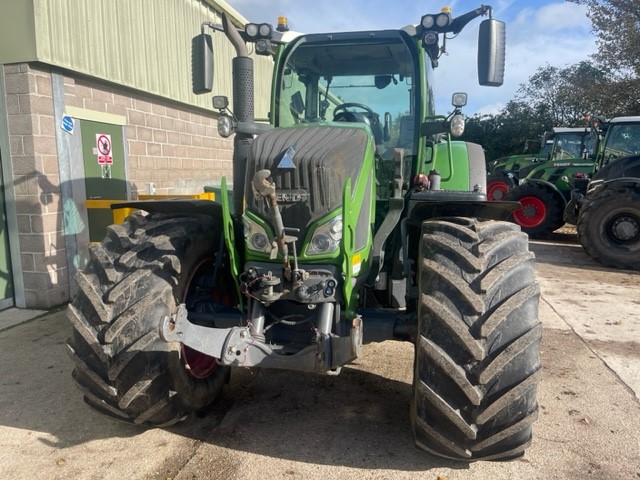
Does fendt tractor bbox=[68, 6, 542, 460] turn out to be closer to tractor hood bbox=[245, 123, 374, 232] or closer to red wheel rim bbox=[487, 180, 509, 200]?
tractor hood bbox=[245, 123, 374, 232]

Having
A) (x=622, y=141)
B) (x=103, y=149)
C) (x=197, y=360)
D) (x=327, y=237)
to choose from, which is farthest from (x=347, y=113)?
(x=622, y=141)

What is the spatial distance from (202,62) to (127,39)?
3.61 m

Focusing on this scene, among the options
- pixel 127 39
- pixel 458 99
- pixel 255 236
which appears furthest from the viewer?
pixel 127 39

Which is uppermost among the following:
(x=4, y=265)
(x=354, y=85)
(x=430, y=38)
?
(x=430, y=38)

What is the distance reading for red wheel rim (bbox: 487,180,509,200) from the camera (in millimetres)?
13458

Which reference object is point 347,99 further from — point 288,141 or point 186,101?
point 186,101

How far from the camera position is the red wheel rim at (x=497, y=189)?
13.5 meters

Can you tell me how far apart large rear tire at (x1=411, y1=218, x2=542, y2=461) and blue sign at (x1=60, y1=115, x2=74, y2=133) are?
4607 millimetres

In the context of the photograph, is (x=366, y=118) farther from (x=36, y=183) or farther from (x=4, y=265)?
(x=4, y=265)

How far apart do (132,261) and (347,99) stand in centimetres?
219

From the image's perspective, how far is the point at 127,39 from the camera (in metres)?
6.66

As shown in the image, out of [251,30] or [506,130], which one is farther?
[506,130]

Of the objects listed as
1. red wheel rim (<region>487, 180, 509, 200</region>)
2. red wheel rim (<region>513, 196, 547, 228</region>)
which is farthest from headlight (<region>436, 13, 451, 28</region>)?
red wheel rim (<region>487, 180, 509, 200</region>)

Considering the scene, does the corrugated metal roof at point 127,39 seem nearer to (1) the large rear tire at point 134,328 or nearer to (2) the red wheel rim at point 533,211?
(1) the large rear tire at point 134,328
